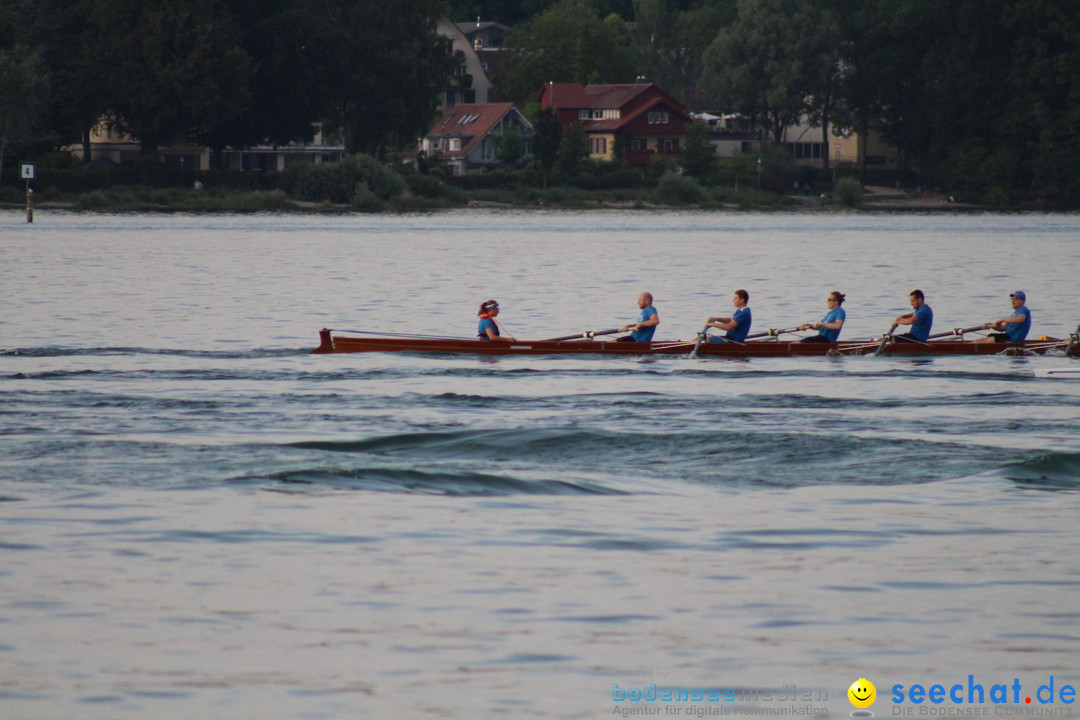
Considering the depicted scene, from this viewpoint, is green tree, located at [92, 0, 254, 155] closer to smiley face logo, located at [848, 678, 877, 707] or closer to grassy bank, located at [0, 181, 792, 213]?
grassy bank, located at [0, 181, 792, 213]

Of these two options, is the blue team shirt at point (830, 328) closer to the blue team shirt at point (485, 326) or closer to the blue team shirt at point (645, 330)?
the blue team shirt at point (645, 330)

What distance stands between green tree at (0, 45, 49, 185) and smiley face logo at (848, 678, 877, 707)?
7405 centimetres

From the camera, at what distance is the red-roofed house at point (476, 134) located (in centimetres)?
10812

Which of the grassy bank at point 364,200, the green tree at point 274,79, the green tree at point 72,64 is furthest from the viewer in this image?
the green tree at point 274,79

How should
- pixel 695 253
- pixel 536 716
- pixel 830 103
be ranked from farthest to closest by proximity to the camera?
pixel 830 103, pixel 695 253, pixel 536 716

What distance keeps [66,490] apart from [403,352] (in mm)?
10676

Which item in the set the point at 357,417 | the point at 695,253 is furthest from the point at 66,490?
the point at 695,253

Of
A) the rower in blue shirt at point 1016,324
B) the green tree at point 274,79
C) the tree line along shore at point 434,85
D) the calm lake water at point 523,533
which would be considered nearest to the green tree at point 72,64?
the tree line along shore at point 434,85

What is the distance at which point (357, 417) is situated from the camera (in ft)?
60.9

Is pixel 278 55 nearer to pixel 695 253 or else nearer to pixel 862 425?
pixel 695 253

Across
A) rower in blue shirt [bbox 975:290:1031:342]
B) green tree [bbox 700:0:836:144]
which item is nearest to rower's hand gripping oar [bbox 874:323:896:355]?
rower in blue shirt [bbox 975:290:1031:342]

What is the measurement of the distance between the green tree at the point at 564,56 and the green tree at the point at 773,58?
18.3 meters

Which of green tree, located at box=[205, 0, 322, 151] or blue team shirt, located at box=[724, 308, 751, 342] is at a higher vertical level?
green tree, located at box=[205, 0, 322, 151]

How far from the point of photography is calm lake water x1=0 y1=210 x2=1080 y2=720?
30.4ft
